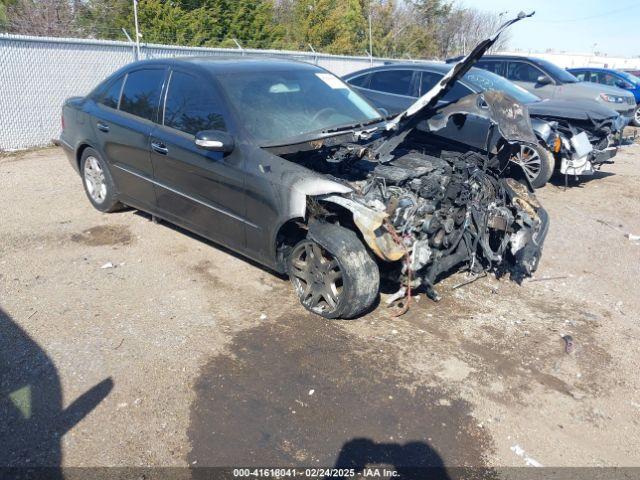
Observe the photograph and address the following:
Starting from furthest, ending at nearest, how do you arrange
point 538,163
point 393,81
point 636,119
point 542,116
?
point 636,119 < point 393,81 < point 542,116 < point 538,163

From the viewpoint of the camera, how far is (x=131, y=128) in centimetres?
525

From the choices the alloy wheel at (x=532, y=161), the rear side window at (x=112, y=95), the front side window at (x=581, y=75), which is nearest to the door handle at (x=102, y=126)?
the rear side window at (x=112, y=95)

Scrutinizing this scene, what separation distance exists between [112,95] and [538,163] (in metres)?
5.91

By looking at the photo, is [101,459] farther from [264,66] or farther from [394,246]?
[264,66]

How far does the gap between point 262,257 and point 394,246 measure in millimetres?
1145

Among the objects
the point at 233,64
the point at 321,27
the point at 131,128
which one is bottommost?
the point at 131,128

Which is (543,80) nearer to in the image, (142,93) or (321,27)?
(142,93)

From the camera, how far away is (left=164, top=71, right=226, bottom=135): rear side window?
14.9 feet

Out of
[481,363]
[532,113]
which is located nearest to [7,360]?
[481,363]

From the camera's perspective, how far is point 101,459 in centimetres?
282

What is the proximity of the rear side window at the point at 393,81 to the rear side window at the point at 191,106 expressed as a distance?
177 inches

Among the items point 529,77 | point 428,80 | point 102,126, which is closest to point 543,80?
point 529,77

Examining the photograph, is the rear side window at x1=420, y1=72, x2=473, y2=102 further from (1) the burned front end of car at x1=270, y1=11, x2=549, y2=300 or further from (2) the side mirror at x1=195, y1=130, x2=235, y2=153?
(2) the side mirror at x1=195, y1=130, x2=235, y2=153

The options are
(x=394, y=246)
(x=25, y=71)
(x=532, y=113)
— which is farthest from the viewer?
(x=25, y=71)
